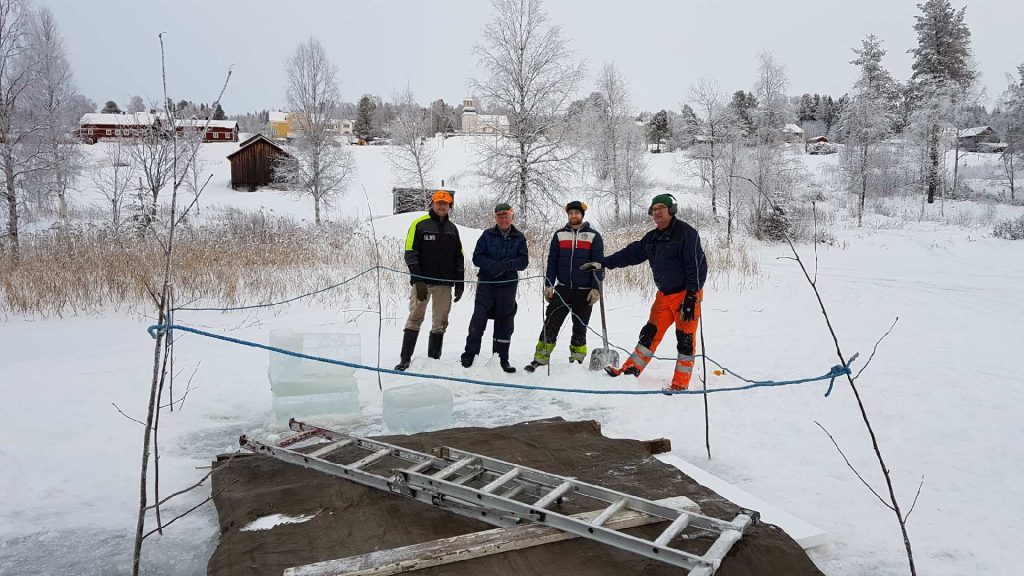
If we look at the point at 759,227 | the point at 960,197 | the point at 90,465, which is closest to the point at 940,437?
the point at 90,465

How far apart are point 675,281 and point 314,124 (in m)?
26.9

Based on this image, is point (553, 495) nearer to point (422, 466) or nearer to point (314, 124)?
point (422, 466)

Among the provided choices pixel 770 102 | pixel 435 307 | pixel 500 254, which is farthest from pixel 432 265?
pixel 770 102

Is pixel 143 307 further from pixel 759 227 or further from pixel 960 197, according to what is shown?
pixel 960 197

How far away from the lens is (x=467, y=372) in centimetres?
637

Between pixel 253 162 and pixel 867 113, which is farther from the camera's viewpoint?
pixel 253 162

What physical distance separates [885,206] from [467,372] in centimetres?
3196

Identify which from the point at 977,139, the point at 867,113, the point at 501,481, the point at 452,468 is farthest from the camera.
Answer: the point at 977,139

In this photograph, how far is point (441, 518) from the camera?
306cm

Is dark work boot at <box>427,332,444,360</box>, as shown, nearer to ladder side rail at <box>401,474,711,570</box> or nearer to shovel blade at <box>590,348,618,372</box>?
shovel blade at <box>590,348,618,372</box>

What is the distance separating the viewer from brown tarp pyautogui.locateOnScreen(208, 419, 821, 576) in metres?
2.63

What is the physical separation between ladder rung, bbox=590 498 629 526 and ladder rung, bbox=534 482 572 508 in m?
0.26

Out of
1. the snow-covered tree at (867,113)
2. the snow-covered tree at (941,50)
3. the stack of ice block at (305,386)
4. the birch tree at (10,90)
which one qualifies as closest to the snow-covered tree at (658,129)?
the snow-covered tree at (941,50)

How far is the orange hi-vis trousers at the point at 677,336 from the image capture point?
5.69 m
